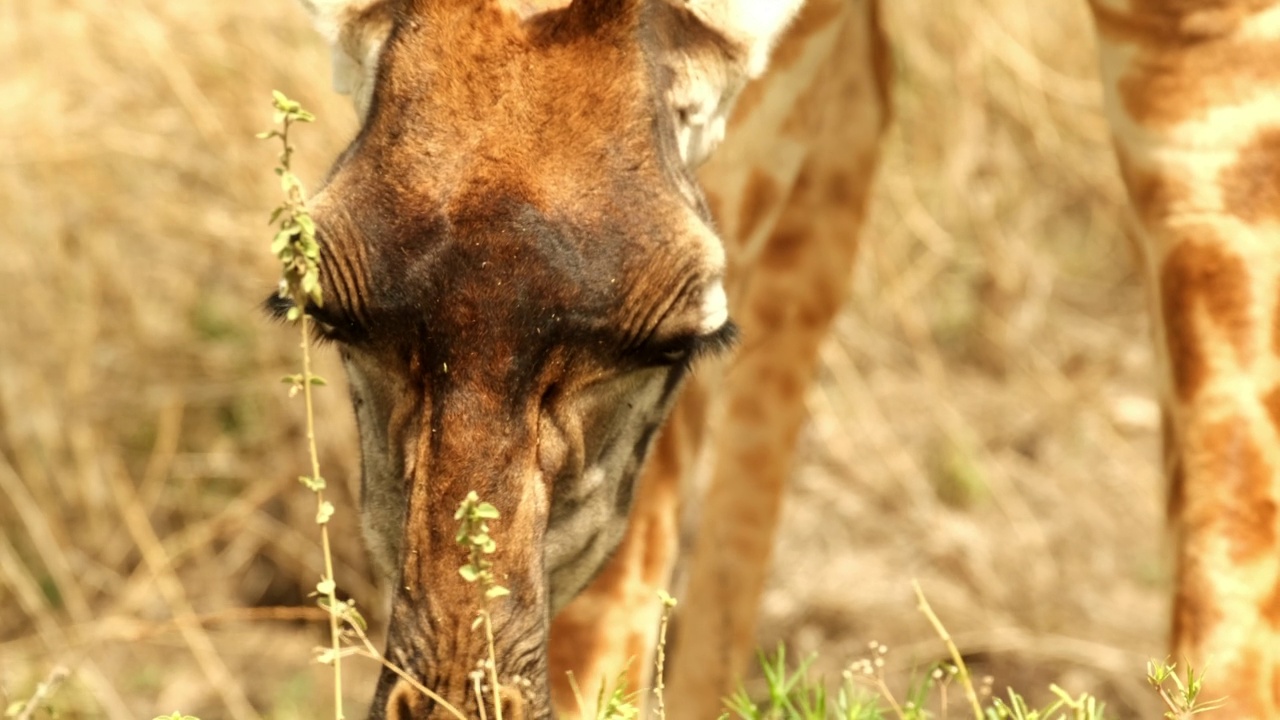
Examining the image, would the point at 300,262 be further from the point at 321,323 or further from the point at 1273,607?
the point at 1273,607

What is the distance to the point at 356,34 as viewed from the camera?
303 cm

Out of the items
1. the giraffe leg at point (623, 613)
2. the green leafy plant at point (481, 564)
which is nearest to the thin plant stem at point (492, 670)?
the green leafy plant at point (481, 564)

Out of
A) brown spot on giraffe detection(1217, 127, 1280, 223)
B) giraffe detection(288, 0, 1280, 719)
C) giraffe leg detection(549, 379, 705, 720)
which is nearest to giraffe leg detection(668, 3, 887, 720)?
giraffe detection(288, 0, 1280, 719)

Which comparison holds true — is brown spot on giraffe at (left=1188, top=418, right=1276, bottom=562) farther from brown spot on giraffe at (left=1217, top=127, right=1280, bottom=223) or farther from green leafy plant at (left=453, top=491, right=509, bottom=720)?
green leafy plant at (left=453, top=491, right=509, bottom=720)

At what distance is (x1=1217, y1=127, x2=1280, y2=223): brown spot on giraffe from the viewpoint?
10.7 feet

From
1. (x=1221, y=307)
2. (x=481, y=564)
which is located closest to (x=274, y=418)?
(x=1221, y=307)

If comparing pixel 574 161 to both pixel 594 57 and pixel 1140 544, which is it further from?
pixel 1140 544

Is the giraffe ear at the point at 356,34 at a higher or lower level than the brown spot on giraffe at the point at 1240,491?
higher

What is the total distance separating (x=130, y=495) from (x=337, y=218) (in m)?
3.66

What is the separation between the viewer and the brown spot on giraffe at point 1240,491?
3.24 metres

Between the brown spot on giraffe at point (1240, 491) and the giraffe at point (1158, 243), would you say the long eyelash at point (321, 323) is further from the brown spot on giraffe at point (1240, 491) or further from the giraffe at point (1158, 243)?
the brown spot on giraffe at point (1240, 491)

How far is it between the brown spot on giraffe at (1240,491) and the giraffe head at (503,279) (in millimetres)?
973

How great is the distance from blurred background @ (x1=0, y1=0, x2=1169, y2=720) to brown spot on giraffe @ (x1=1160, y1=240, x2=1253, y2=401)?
2675mm

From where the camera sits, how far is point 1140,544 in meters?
6.73
